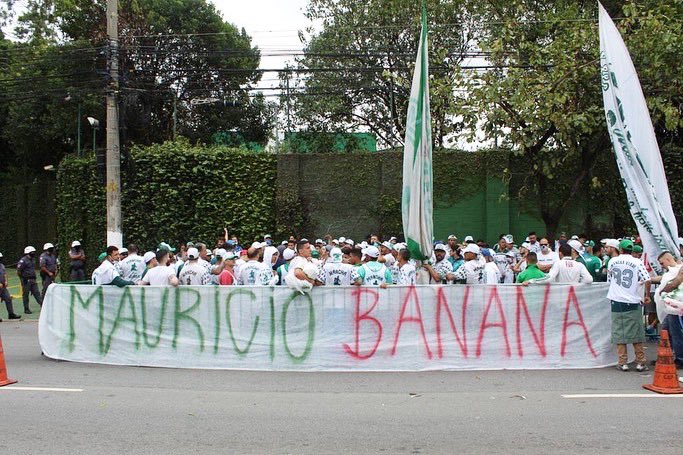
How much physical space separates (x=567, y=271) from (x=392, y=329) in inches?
110

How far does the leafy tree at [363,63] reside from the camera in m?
26.0

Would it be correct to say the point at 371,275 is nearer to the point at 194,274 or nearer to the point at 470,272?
the point at 470,272

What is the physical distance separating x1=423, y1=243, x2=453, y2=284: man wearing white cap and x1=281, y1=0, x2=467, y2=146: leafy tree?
43.0 ft

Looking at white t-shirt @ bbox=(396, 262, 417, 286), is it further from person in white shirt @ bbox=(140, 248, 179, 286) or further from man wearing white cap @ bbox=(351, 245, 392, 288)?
person in white shirt @ bbox=(140, 248, 179, 286)

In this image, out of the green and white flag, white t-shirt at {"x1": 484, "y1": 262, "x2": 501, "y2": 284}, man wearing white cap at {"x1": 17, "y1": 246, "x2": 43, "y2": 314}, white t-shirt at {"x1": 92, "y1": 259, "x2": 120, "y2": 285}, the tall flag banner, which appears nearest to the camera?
the tall flag banner

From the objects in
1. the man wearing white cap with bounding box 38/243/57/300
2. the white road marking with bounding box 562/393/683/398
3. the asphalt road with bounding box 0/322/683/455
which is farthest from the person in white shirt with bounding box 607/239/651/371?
the man wearing white cap with bounding box 38/243/57/300

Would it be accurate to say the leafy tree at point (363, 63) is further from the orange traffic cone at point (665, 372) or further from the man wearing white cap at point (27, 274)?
the orange traffic cone at point (665, 372)

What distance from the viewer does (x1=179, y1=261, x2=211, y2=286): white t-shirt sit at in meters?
10.8

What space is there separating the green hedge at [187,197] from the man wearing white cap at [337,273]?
11.7m

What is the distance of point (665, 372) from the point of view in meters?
7.45

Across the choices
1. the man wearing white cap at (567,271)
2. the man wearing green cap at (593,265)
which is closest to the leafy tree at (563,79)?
the man wearing green cap at (593,265)

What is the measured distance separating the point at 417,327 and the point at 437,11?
1604cm

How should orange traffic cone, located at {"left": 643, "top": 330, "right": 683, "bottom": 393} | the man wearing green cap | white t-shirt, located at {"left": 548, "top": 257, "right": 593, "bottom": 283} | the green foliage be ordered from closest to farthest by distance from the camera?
orange traffic cone, located at {"left": 643, "top": 330, "right": 683, "bottom": 393} → white t-shirt, located at {"left": 548, "top": 257, "right": 593, "bottom": 283} → the man wearing green cap → the green foliage

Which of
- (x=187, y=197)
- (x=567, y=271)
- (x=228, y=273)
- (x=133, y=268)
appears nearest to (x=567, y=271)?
(x=567, y=271)
